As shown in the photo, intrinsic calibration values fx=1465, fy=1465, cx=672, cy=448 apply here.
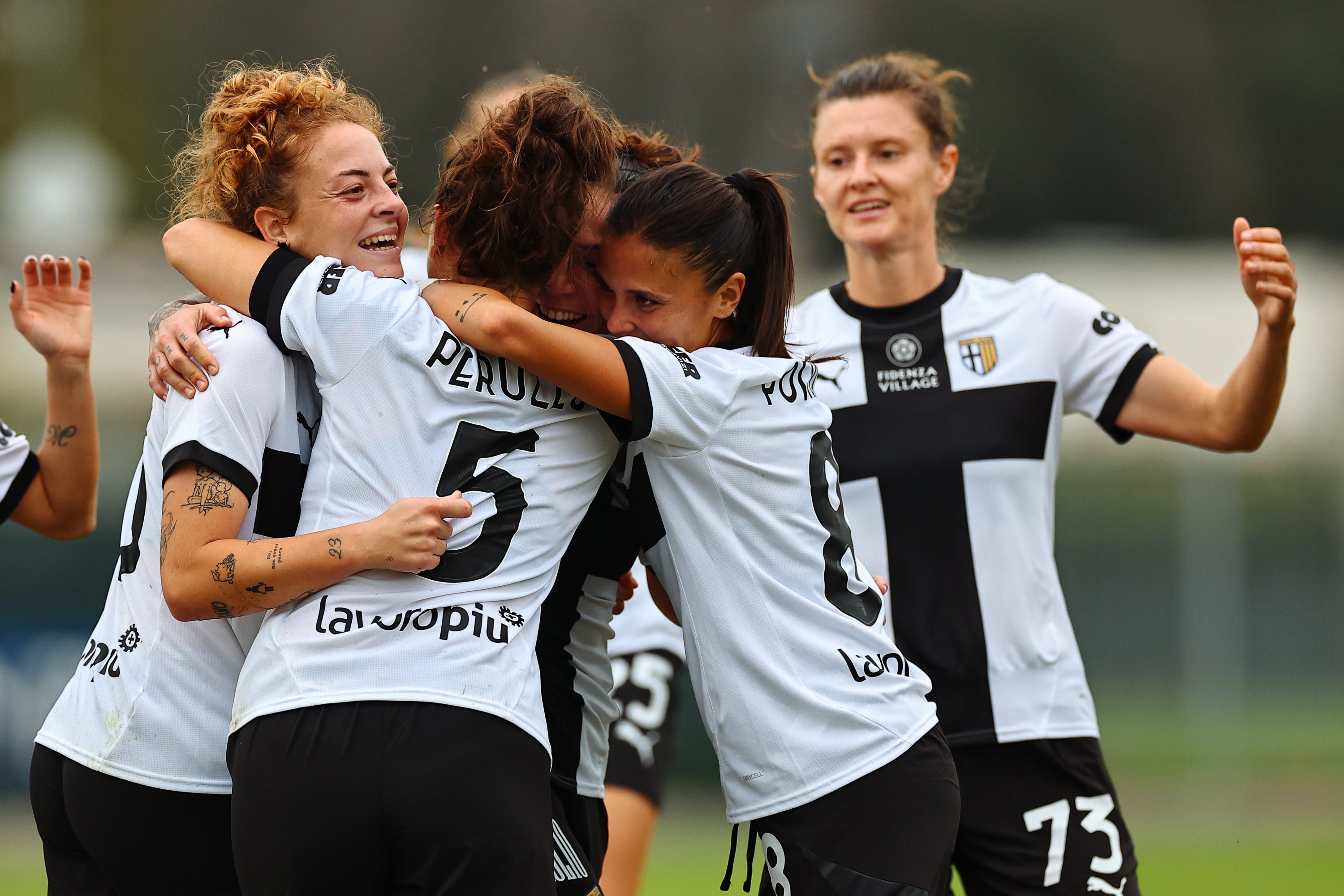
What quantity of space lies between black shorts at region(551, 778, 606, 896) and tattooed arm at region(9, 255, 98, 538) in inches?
63.4

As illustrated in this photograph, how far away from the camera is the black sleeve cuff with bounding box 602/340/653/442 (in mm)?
2654

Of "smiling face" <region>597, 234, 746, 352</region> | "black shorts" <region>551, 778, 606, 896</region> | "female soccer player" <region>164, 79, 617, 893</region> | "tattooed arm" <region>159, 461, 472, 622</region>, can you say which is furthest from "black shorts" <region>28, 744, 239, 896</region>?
"smiling face" <region>597, 234, 746, 352</region>

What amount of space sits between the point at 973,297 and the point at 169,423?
2359 millimetres

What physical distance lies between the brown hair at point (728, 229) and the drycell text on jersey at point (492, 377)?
40cm

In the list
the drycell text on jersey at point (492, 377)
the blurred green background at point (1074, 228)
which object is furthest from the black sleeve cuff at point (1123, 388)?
the drycell text on jersey at point (492, 377)

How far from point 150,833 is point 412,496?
802mm

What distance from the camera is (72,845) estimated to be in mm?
2822

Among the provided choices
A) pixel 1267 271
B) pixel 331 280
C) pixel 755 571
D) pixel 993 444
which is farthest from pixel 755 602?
pixel 1267 271

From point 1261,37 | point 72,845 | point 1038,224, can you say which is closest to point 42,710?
point 72,845

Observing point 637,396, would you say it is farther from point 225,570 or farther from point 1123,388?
point 1123,388

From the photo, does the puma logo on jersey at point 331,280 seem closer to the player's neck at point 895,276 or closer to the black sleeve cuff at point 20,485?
the black sleeve cuff at point 20,485

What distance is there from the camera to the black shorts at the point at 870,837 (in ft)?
9.01

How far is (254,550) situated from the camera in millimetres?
2492

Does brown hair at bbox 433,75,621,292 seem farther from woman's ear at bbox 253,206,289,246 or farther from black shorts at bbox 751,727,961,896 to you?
black shorts at bbox 751,727,961,896
